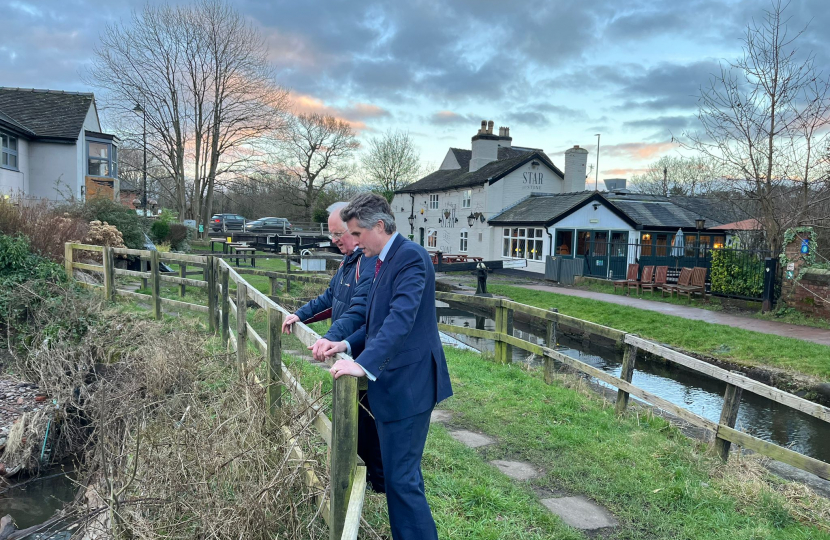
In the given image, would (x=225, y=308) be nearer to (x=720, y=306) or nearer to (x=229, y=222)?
(x=720, y=306)

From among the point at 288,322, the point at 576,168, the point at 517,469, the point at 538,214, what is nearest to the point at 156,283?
the point at 288,322

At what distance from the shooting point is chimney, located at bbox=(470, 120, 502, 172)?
35.3 meters

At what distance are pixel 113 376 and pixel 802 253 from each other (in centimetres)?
1506

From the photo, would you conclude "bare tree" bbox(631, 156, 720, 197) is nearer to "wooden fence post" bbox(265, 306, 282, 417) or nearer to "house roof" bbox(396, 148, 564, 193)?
"house roof" bbox(396, 148, 564, 193)

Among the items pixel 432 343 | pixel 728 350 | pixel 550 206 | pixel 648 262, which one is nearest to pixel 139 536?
pixel 432 343

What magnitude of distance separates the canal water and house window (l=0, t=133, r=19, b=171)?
19.5 meters

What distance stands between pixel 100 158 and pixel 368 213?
3022 cm

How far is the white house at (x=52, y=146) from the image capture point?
2212cm

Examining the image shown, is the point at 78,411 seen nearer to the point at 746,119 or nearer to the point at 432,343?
the point at 432,343

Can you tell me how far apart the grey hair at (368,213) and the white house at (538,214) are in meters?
20.1

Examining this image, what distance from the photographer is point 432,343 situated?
2619 mm

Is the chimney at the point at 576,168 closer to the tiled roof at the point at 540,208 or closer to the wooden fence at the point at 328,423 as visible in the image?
the tiled roof at the point at 540,208

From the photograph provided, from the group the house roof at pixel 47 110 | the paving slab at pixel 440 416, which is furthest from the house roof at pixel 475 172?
the paving slab at pixel 440 416

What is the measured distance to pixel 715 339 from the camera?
11688mm
